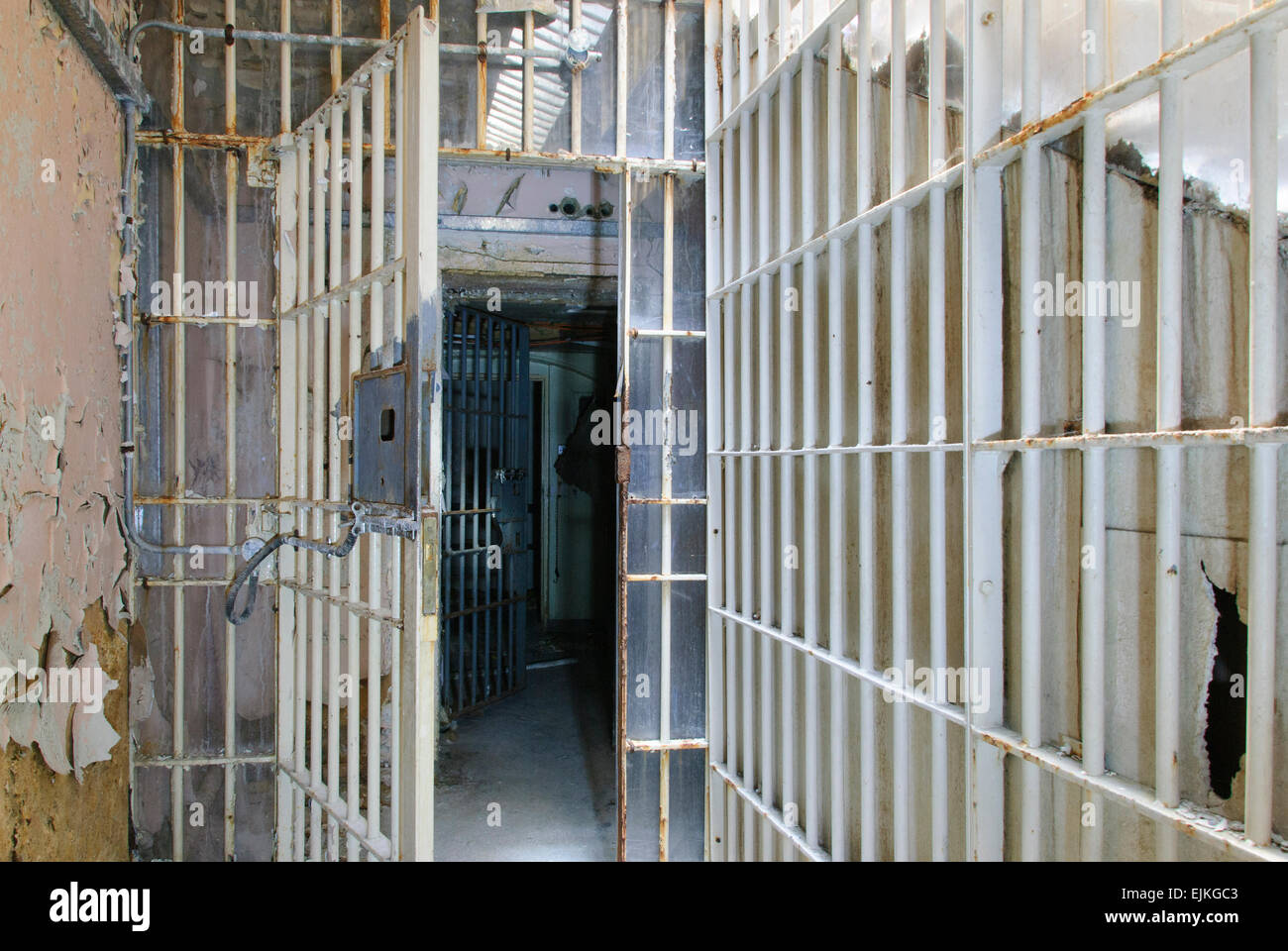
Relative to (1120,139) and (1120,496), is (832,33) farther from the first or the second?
(1120,496)

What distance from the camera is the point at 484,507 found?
17.0 ft

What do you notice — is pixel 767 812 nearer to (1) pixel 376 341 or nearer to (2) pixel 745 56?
(1) pixel 376 341

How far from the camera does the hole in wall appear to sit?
4.10ft

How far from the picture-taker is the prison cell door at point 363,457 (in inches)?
75.7

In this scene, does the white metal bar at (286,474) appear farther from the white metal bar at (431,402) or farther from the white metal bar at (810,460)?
the white metal bar at (810,460)

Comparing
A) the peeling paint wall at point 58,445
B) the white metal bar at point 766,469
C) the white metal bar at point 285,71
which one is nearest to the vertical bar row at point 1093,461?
the white metal bar at point 766,469

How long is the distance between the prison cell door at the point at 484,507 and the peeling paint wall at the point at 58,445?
2172 millimetres

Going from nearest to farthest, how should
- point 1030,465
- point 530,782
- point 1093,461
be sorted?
point 1093,461 → point 1030,465 → point 530,782

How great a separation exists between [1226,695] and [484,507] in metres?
4.43

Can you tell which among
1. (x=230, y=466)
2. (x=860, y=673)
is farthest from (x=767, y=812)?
(x=230, y=466)

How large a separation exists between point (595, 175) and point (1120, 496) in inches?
96.0
